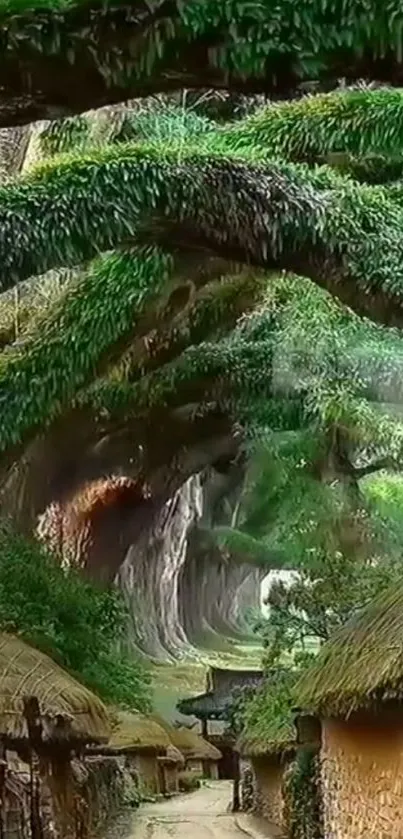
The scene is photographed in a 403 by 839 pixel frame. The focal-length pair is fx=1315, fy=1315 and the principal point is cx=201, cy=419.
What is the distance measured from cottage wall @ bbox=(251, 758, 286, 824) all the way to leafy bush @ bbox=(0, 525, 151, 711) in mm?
2554

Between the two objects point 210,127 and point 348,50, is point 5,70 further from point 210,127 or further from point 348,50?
point 210,127

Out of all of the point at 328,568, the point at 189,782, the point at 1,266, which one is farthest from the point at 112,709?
the point at 189,782

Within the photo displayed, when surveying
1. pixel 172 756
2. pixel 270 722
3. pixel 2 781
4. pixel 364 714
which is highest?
pixel 364 714

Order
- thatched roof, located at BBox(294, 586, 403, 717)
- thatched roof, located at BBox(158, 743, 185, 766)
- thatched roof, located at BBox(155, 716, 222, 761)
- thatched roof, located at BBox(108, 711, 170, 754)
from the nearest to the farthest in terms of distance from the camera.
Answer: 1. thatched roof, located at BBox(294, 586, 403, 717)
2. thatched roof, located at BBox(108, 711, 170, 754)
3. thatched roof, located at BBox(158, 743, 185, 766)
4. thatched roof, located at BBox(155, 716, 222, 761)

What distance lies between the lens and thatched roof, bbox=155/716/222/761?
19.6 meters

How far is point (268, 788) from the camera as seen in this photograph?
1582 centimetres

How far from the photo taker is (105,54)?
13.7ft

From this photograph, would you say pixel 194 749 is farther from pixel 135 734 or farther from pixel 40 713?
pixel 40 713

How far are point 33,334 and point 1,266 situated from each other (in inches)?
164

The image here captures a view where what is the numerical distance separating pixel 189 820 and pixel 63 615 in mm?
6040

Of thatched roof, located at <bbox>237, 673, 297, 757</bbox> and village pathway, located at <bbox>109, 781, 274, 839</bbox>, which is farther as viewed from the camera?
village pathway, located at <bbox>109, 781, 274, 839</bbox>

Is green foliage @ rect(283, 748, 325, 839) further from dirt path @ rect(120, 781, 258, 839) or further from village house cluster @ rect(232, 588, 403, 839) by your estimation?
dirt path @ rect(120, 781, 258, 839)

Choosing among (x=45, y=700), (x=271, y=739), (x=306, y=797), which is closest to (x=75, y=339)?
(x=45, y=700)

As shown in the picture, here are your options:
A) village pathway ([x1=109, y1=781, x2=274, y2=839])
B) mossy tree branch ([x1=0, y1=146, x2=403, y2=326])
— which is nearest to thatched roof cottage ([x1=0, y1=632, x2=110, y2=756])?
mossy tree branch ([x1=0, y1=146, x2=403, y2=326])
